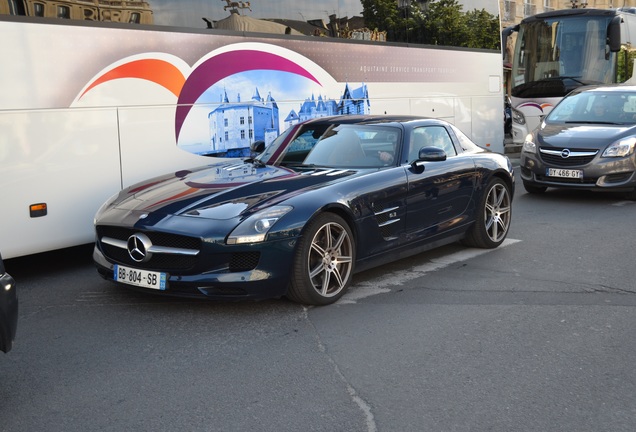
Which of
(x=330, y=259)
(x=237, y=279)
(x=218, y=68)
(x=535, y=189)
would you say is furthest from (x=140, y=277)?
(x=535, y=189)

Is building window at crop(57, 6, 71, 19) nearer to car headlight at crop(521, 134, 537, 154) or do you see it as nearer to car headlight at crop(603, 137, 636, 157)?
car headlight at crop(521, 134, 537, 154)

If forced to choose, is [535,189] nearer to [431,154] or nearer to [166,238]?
[431,154]

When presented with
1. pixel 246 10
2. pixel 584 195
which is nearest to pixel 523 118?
pixel 584 195

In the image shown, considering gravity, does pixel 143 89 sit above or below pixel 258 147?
above

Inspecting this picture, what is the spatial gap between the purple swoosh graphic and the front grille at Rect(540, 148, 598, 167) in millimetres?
4312

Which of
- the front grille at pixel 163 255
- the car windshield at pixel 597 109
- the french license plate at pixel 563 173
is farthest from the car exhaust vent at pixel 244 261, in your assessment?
the car windshield at pixel 597 109

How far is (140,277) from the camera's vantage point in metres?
5.62

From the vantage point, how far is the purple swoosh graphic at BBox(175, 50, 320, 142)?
8383 mm

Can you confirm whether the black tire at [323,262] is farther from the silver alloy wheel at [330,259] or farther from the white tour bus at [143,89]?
the white tour bus at [143,89]

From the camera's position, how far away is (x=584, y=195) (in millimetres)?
12164

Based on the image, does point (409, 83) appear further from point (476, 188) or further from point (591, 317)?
point (591, 317)

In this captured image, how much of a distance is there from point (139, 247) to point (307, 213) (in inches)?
47.9

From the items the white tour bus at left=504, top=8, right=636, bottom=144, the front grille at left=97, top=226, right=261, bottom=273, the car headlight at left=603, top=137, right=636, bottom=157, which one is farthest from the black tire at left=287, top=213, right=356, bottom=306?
the white tour bus at left=504, top=8, right=636, bottom=144

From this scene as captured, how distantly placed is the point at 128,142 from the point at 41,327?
2752 mm
